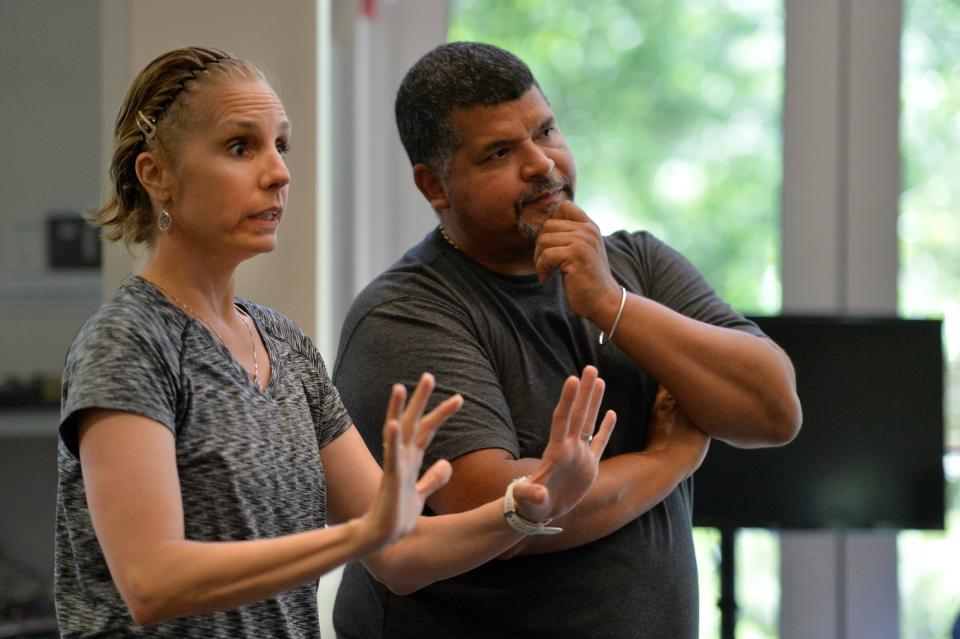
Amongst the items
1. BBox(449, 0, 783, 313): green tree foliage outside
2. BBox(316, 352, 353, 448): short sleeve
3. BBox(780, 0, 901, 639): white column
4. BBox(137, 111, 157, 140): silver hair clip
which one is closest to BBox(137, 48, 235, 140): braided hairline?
BBox(137, 111, 157, 140): silver hair clip

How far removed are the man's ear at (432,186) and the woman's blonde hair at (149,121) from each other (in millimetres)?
480

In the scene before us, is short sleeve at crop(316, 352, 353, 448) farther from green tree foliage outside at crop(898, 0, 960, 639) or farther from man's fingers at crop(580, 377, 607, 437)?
green tree foliage outside at crop(898, 0, 960, 639)

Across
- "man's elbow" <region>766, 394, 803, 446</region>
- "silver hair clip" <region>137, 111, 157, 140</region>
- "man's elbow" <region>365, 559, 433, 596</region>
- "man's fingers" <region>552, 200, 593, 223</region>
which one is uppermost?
"silver hair clip" <region>137, 111, 157, 140</region>

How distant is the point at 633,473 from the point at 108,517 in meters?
0.74

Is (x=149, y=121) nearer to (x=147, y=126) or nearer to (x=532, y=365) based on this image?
(x=147, y=126)

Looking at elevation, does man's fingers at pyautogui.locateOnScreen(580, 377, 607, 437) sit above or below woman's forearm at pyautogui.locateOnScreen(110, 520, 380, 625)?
above

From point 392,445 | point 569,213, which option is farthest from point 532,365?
Result: point 392,445

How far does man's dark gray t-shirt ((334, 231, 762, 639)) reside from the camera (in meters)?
1.51

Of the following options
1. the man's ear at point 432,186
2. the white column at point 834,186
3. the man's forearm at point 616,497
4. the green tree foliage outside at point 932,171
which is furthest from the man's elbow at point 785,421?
the green tree foliage outside at point 932,171

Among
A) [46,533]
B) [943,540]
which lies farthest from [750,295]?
[46,533]

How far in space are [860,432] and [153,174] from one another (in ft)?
5.49

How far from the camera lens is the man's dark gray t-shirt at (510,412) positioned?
151cm

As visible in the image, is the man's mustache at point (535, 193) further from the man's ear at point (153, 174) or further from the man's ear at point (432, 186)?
the man's ear at point (153, 174)

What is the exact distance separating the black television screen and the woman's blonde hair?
1.43m
